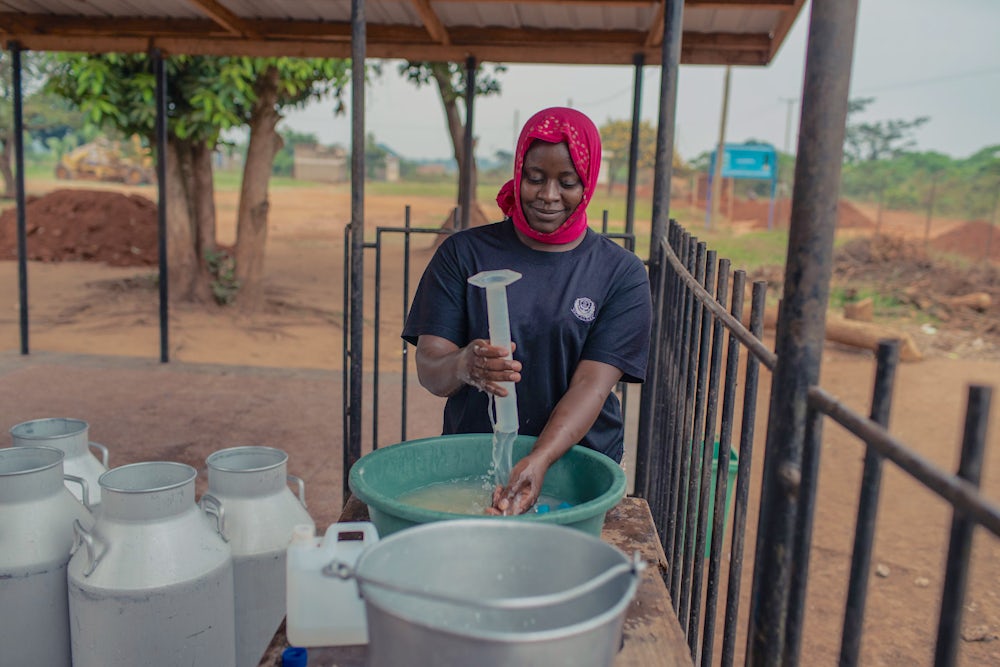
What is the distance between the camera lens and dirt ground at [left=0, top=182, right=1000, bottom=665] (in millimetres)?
3935

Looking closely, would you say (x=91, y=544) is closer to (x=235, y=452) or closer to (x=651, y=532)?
(x=235, y=452)

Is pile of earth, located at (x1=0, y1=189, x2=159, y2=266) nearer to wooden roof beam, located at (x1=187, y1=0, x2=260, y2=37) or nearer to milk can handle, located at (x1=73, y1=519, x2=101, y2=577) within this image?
wooden roof beam, located at (x1=187, y1=0, x2=260, y2=37)

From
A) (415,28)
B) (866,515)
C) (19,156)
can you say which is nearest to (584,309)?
(866,515)

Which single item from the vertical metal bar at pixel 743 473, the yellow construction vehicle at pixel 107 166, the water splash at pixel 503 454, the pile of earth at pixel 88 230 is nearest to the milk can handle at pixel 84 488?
the water splash at pixel 503 454

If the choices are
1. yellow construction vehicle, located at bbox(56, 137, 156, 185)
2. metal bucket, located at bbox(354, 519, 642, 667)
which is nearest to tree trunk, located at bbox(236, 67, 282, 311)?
metal bucket, located at bbox(354, 519, 642, 667)

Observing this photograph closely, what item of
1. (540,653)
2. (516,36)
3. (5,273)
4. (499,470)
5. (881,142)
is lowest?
(5,273)

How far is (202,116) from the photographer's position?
7977mm

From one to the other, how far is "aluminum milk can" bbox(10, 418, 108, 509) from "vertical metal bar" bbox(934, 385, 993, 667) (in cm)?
234

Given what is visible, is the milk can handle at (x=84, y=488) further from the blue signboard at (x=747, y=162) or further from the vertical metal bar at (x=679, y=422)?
the blue signboard at (x=747, y=162)

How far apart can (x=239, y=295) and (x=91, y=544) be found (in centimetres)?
815

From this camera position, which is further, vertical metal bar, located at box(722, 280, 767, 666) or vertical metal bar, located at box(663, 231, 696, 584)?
vertical metal bar, located at box(663, 231, 696, 584)

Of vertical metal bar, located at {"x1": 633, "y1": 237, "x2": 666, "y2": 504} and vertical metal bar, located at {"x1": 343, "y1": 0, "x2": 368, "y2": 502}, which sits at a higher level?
vertical metal bar, located at {"x1": 343, "y1": 0, "x2": 368, "y2": 502}

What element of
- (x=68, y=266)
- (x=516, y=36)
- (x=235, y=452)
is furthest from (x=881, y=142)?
(x=235, y=452)

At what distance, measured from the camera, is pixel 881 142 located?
40.7 metres
